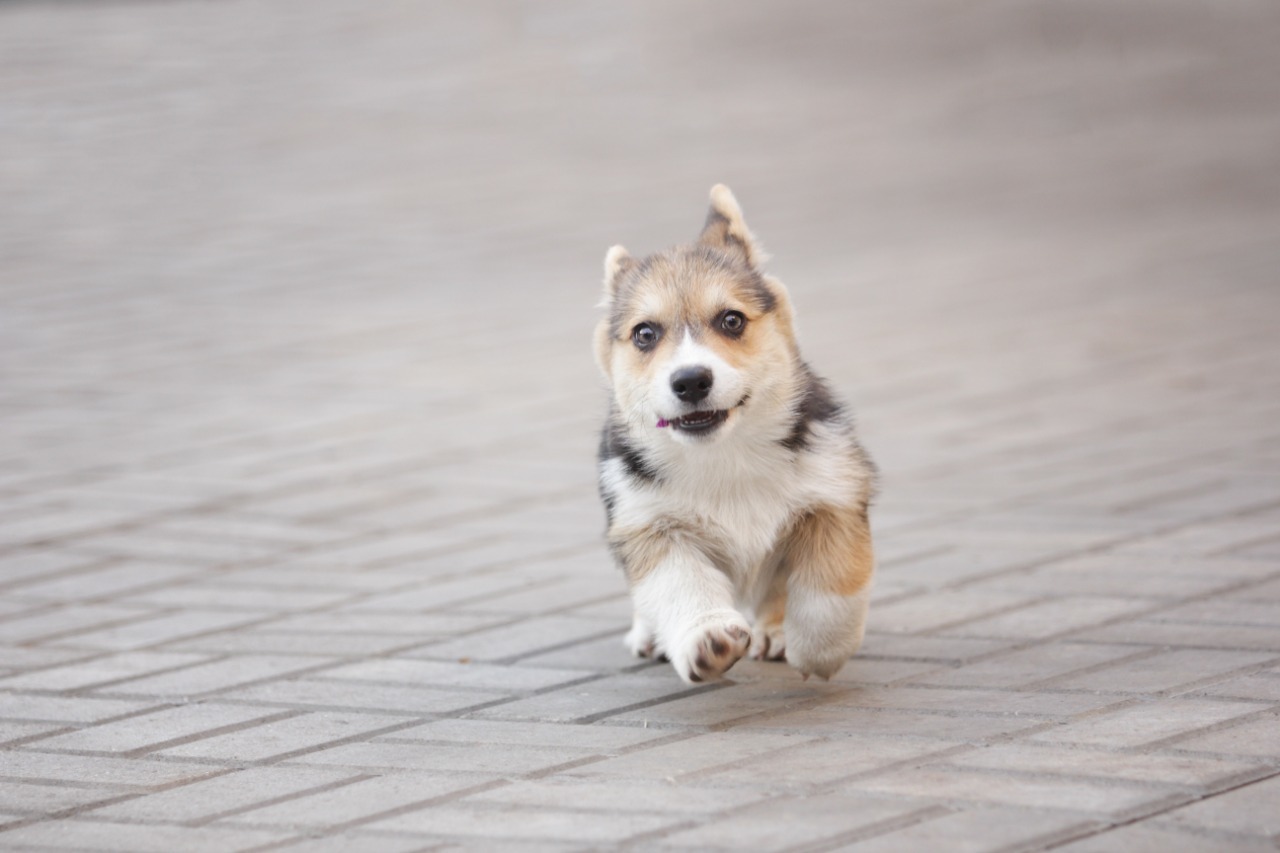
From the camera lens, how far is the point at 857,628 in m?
4.05

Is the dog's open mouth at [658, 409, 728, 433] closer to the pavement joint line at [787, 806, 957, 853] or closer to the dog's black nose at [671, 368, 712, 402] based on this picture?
the dog's black nose at [671, 368, 712, 402]

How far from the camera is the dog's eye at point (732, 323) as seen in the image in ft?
13.4

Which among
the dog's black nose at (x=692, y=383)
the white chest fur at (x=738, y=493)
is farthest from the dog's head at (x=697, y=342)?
the white chest fur at (x=738, y=493)

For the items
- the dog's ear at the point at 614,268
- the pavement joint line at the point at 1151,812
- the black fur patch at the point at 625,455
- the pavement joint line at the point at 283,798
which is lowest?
the pavement joint line at the point at 1151,812

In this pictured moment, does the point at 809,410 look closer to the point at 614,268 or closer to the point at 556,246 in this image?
the point at 614,268

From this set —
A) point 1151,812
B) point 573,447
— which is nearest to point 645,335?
point 1151,812

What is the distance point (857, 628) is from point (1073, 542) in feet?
5.34

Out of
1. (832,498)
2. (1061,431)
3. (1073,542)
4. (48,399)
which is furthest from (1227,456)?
(48,399)

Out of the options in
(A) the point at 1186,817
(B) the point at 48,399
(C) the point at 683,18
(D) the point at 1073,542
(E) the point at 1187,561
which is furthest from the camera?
(C) the point at 683,18

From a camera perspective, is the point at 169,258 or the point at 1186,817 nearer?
the point at 1186,817

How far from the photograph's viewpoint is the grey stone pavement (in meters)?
3.42

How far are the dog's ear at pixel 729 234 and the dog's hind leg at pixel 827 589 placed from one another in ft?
2.43

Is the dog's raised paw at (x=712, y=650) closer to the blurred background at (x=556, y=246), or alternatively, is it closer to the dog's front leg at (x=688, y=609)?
the dog's front leg at (x=688, y=609)

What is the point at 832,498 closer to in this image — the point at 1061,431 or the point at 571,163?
the point at 1061,431
